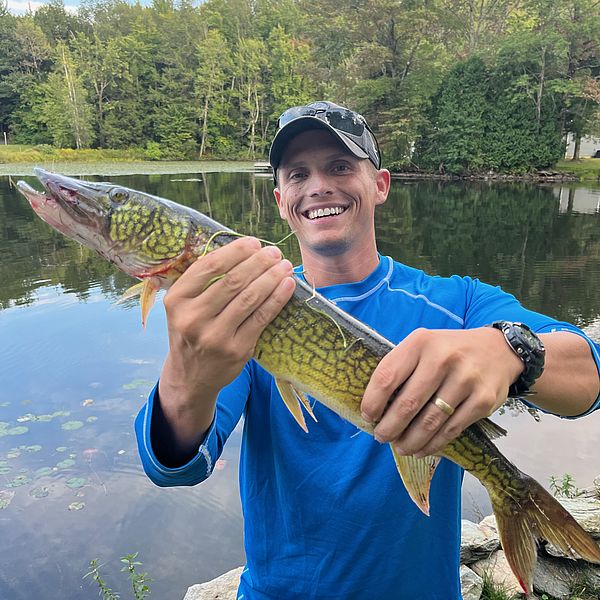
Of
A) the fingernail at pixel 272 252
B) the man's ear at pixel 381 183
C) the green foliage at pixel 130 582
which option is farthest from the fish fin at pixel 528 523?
the green foliage at pixel 130 582

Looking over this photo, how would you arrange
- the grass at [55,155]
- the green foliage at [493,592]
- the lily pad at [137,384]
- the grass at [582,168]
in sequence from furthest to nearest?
the grass at [55,155] → the grass at [582,168] → the lily pad at [137,384] → the green foliage at [493,592]

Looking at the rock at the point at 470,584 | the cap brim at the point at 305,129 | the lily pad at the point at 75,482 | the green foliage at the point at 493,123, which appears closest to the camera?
the cap brim at the point at 305,129

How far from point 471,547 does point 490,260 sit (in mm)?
9568

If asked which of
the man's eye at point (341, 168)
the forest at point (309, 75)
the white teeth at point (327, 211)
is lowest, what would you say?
the white teeth at point (327, 211)

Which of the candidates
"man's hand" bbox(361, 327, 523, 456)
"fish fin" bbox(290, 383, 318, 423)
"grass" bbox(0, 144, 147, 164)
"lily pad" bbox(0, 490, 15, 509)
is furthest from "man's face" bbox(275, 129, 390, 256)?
"grass" bbox(0, 144, 147, 164)

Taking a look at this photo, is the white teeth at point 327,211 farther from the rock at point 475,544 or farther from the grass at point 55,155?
the grass at point 55,155

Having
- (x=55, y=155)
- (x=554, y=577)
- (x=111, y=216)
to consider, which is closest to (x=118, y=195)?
(x=111, y=216)

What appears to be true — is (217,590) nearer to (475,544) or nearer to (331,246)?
(475,544)

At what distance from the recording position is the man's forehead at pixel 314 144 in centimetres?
224

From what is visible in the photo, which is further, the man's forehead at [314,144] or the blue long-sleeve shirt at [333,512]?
the man's forehead at [314,144]

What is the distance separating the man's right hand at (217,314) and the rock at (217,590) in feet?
6.55

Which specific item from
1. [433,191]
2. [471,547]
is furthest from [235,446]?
[433,191]

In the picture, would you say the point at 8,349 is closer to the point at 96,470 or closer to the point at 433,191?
the point at 96,470

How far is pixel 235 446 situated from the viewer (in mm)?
4871
